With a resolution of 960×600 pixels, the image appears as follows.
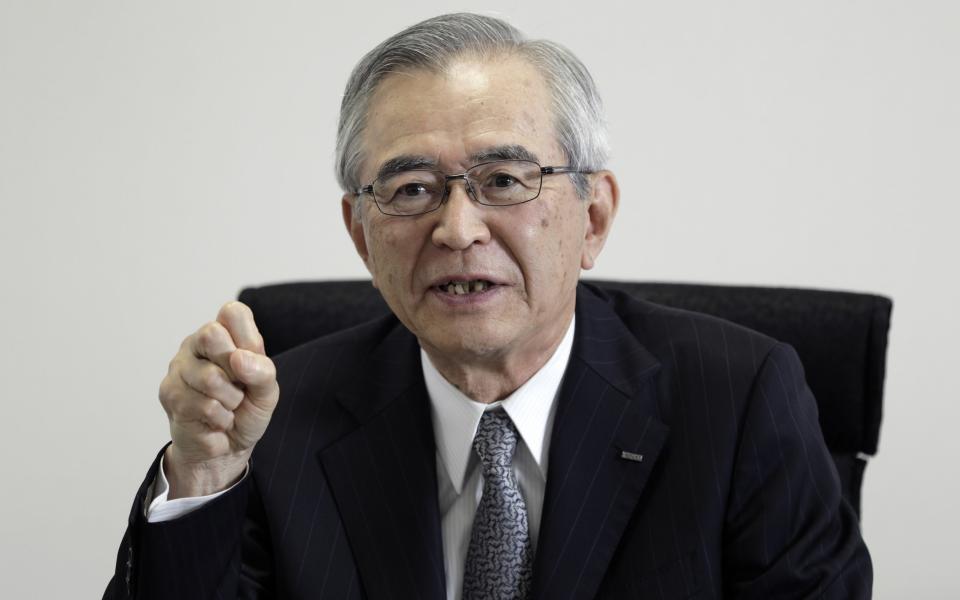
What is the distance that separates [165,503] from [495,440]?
49cm

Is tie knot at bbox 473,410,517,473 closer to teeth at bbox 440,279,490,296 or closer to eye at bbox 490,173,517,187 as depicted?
teeth at bbox 440,279,490,296

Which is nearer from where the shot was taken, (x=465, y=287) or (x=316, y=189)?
(x=465, y=287)

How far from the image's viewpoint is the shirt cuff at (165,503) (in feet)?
5.13

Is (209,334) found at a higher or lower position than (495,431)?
higher

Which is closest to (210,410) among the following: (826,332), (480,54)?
(480,54)

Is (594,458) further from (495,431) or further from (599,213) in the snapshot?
(599,213)

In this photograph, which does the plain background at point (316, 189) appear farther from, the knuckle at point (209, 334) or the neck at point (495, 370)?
the knuckle at point (209, 334)

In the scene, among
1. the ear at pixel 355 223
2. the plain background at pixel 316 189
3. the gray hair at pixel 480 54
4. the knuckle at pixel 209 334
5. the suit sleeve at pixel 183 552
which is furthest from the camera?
the plain background at pixel 316 189

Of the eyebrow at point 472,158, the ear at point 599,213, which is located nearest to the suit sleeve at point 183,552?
the eyebrow at point 472,158

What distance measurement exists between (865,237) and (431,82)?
63.9 inches

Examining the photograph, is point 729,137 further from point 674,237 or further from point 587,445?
point 587,445

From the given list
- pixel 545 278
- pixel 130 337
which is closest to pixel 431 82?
pixel 545 278

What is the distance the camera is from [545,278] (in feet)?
5.42

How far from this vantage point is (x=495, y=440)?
68.0 inches
